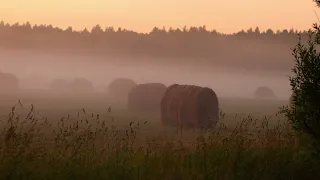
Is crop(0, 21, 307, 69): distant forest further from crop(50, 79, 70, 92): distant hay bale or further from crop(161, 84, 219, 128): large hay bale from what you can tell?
crop(161, 84, 219, 128): large hay bale

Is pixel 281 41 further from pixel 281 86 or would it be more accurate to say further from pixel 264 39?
pixel 281 86

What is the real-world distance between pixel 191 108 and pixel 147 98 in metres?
13.7

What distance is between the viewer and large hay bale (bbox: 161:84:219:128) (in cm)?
2920

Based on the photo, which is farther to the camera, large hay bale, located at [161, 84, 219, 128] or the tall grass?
large hay bale, located at [161, 84, 219, 128]

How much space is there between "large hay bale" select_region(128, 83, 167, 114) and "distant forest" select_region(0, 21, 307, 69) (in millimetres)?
97643

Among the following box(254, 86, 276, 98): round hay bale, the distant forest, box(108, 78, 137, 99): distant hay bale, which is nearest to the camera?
box(108, 78, 137, 99): distant hay bale

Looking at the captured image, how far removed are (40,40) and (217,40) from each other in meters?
70.0

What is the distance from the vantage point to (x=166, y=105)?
103 feet

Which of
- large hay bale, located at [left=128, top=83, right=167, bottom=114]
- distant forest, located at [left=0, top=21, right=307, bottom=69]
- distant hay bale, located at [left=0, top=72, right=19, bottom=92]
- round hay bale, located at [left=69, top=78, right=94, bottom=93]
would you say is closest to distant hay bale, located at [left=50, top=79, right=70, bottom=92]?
round hay bale, located at [left=69, top=78, right=94, bottom=93]

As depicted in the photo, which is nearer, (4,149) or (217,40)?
(4,149)

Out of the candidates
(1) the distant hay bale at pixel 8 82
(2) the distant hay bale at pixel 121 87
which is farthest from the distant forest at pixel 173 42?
(2) the distant hay bale at pixel 121 87

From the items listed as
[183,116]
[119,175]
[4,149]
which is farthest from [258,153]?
[183,116]

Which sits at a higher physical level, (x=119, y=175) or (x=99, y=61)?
(x=99, y=61)

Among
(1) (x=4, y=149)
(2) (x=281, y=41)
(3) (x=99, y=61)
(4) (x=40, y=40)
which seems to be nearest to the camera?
(1) (x=4, y=149)
